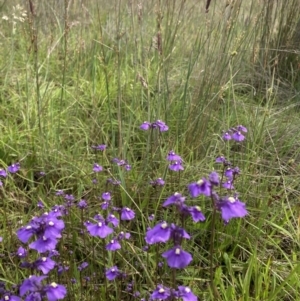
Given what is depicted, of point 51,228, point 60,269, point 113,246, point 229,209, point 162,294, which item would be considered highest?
point 229,209

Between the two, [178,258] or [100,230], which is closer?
[178,258]

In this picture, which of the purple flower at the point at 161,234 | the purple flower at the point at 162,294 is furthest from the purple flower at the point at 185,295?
the purple flower at the point at 161,234

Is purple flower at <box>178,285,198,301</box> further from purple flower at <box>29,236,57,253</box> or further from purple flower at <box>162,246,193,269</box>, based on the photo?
purple flower at <box>29,236,57,253</box>

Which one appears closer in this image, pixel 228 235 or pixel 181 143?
pixel 228 235

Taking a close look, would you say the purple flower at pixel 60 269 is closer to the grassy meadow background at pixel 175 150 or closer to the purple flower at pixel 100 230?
the grassy meadow background at pixel 175 150

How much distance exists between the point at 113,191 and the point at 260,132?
2.82 ft

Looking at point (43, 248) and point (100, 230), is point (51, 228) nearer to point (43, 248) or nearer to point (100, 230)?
point (43, 248)

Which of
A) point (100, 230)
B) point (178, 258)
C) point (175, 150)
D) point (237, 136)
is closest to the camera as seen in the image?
point (178, 258)

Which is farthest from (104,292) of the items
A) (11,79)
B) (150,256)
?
(11,79)

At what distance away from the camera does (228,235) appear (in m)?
2.01

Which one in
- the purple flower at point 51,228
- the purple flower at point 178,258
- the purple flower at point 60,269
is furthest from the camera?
the purple flower at point 60,269

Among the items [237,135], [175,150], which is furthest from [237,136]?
[175,150]

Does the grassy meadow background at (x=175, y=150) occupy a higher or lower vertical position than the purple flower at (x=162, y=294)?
lower

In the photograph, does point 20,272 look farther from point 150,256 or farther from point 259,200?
point 259,200
